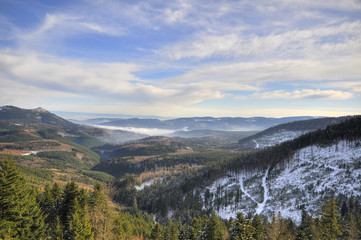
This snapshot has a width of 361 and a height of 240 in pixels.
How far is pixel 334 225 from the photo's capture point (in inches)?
1937

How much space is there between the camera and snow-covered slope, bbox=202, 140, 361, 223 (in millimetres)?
110375

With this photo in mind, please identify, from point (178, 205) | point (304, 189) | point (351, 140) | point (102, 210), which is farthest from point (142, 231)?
point (351, 140)


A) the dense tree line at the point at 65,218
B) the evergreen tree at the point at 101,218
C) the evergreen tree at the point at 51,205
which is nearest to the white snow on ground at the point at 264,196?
the dense tree line at the point at 65,218

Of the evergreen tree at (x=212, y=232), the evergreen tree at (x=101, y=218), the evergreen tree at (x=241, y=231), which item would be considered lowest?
the evergreen tree at (x=212, y=232)

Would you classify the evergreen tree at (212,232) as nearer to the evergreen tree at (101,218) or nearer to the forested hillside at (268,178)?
the evergreen tree at (101,218)

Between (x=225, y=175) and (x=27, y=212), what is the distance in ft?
605

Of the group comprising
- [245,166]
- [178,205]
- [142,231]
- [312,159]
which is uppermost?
[312,159]

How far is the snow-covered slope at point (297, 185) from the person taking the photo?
362 ft

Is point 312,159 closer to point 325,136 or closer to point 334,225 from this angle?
point 325,136

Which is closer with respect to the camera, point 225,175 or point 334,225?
point 334,225

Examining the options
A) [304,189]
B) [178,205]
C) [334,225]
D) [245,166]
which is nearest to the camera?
[334,225]

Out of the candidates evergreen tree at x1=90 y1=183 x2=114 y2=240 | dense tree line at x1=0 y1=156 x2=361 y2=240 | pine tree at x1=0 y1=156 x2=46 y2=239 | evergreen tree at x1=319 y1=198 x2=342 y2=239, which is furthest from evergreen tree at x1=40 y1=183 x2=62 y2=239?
evergreen tree at x1=319 y1=198 x2=342 y2=239

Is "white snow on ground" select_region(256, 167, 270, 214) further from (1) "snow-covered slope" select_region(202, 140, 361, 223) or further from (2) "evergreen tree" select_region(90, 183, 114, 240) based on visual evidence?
(2) "evergreen tree" select_region(90, 183, 114, 240)

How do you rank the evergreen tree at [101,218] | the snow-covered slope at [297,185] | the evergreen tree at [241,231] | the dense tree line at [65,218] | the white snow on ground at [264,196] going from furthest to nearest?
1. the white snow on ground at [264,196]
2. the snow-covered slope at [297,185]
3. the evergreen tree at [241,231]
4. the evergreen tree at [101,218]
5. the dense tree line at [65,218]
